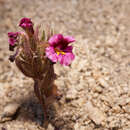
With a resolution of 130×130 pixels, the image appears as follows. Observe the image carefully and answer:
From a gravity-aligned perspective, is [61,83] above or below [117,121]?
above

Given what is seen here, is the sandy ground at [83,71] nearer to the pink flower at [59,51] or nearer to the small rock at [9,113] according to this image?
Answer: the small rock at [9,113]

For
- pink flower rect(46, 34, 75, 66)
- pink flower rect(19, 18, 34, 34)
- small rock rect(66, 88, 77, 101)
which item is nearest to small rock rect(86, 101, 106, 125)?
small rock rect(66, 88, 77, 101)

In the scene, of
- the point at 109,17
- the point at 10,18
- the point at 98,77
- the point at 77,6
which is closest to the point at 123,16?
the point at 109,17

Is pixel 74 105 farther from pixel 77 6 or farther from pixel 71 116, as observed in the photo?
pixel 77 6

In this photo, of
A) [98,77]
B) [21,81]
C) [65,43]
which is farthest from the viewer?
[21,81]

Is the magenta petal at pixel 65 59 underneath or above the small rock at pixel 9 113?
above

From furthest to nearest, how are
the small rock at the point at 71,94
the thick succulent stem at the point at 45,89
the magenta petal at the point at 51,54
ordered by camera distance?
the small rock at the point at 71,94
the thick succulent stem at the point at 45,89
the magenta petal at the point at 51,54

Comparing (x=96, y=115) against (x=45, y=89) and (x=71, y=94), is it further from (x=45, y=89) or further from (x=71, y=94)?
(x=45, y=89)

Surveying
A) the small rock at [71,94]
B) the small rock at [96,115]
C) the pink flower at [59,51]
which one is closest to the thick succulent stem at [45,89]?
the small rock at [71,94]
